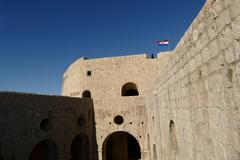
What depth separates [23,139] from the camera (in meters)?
9.48

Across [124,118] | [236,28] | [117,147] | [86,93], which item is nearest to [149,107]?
[124,118]

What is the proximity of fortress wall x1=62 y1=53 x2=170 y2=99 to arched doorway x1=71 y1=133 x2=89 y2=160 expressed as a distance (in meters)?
4.69

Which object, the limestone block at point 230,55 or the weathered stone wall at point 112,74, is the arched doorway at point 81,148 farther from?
the limestone block at point 230,55

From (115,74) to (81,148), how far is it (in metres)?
7.28

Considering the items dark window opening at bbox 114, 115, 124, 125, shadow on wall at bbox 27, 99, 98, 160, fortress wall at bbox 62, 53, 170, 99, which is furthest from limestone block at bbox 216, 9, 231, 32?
fortress wall at bbox 62, 53, 170, 99

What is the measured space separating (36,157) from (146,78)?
10606mm

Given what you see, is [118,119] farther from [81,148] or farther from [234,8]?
[234,8]

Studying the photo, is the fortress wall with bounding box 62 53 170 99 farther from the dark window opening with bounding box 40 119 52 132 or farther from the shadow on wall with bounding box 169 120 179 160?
the shadow on wall with bounding box 169 120 179 160

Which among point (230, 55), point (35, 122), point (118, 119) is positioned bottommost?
point (118, 119)

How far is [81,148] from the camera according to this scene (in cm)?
1398

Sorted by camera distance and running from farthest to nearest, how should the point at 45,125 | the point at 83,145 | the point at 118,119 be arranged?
the point at 118,119, the point at 83,145, the point at 45,125

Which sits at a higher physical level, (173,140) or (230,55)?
(230,55)

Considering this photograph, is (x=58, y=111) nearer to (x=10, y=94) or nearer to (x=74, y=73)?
(x=10, y=94)

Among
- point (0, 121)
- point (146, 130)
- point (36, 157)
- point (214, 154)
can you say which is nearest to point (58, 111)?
point (0, 121)
